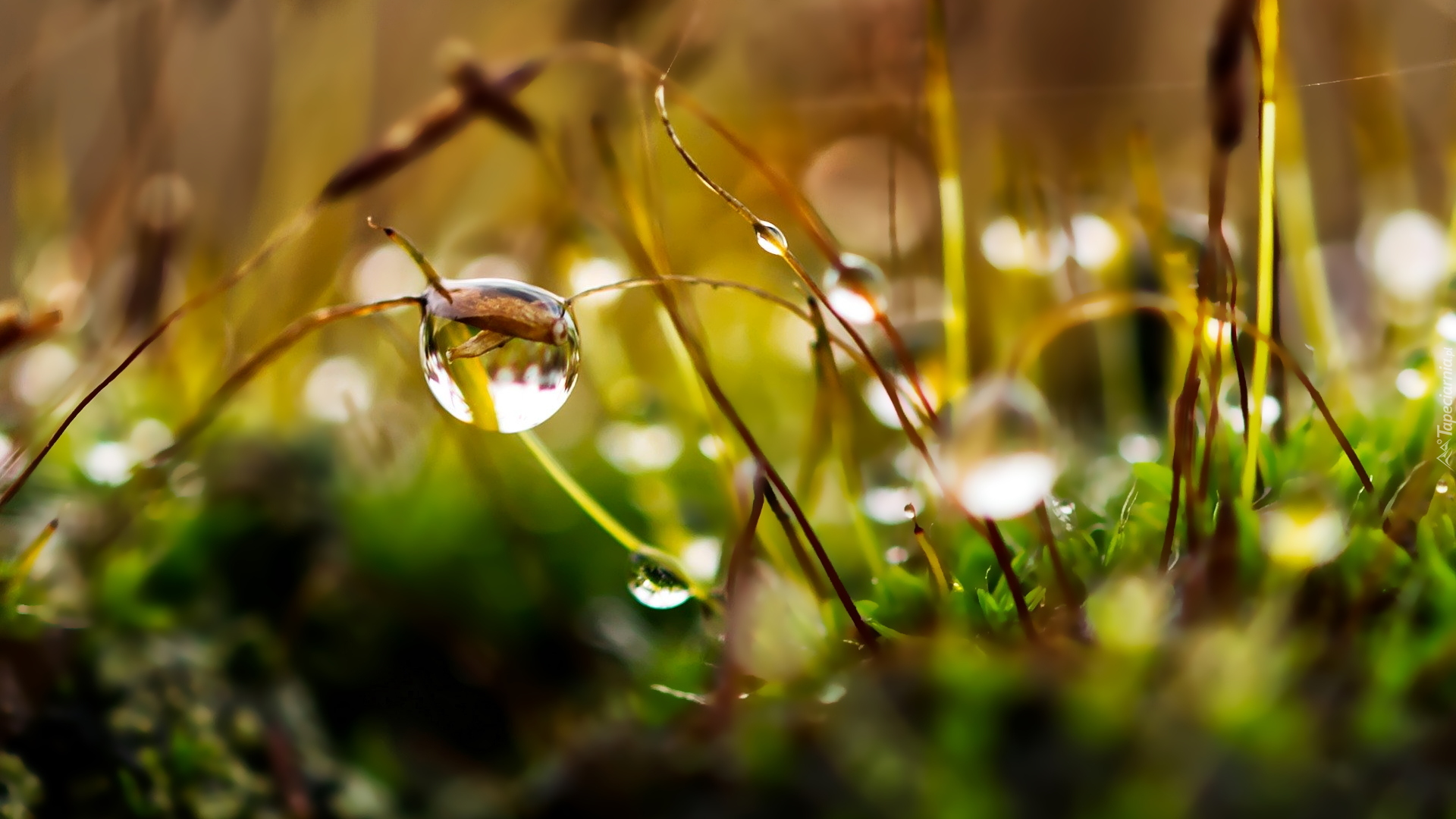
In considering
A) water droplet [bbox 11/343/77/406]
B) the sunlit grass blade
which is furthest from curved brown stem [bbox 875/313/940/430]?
water droplet [bbox 11/343/77/406]

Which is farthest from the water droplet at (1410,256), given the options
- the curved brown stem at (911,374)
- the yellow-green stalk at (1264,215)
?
the curved brown stem at (911,374)

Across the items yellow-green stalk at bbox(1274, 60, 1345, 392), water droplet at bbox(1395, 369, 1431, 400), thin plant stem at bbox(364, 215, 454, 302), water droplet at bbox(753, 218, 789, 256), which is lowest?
thin plant stem at bbox(364, 215, 454, 302)

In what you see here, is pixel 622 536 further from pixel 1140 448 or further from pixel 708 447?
pixel 1140 448

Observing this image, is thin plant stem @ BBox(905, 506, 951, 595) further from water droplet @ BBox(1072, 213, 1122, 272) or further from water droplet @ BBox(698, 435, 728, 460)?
water droplet @ BBox(1072, 213, 1122, 272)

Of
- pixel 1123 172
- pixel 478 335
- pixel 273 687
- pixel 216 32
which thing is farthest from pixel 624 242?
pixel 216 32

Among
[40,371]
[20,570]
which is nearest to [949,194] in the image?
[20,570]

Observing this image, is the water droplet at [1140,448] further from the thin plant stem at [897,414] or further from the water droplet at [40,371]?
the water droplet at [40,371]
